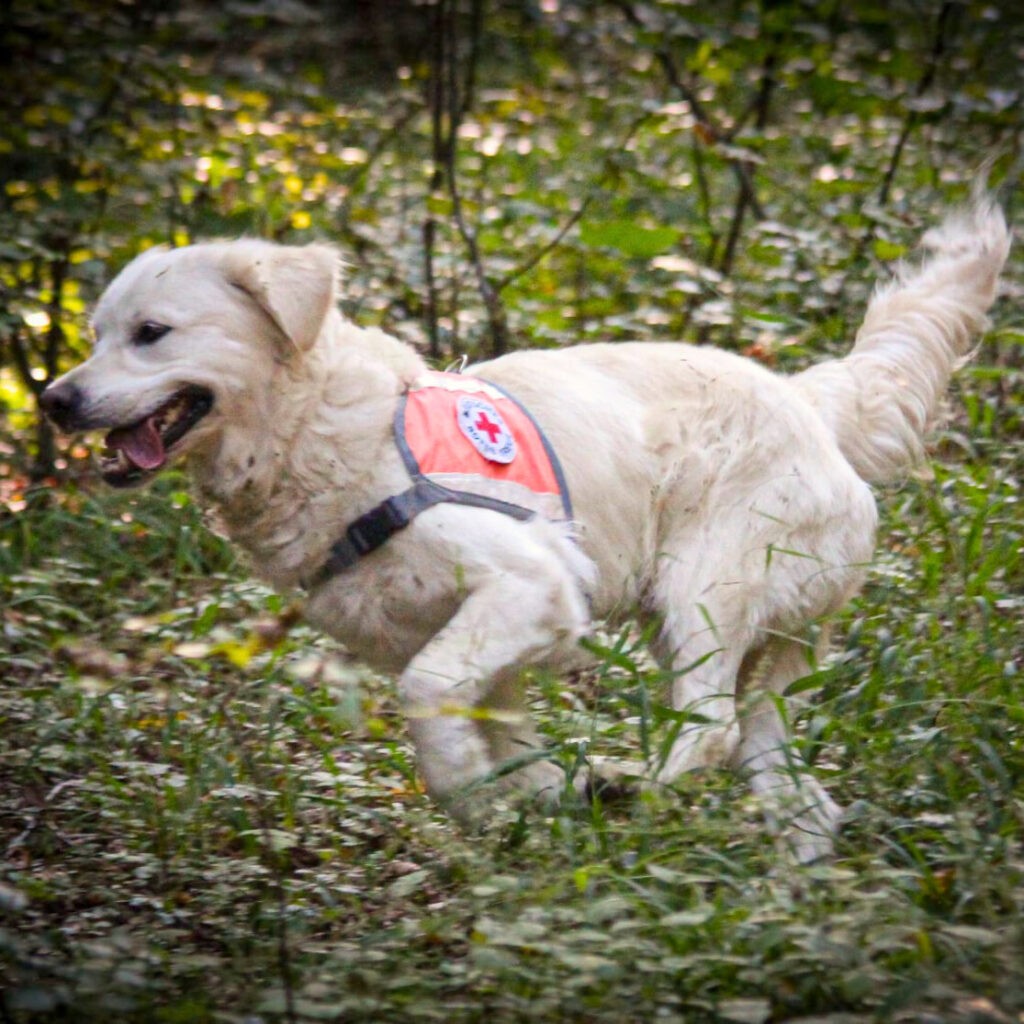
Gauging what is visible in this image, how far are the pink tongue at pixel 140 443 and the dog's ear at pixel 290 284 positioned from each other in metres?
0.44

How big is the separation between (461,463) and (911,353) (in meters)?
1.54

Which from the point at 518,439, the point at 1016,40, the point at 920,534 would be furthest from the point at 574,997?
the point at 1016,40

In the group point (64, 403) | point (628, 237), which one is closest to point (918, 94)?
point (628, 237)

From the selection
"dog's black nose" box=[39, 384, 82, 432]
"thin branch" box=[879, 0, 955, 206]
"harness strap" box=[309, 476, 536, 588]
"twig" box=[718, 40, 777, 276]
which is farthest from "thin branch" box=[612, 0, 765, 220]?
"dog's black nose" box=[39, 384, 82, 432]

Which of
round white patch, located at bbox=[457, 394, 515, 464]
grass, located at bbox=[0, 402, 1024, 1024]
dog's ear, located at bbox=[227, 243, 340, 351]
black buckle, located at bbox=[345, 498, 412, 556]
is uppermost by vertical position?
dog's ear, located at bbox=[227, 243, 340, 351]

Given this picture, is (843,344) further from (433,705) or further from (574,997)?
(574,997)

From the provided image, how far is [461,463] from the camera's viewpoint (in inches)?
146

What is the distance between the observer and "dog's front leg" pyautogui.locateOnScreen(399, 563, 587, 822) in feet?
11.0

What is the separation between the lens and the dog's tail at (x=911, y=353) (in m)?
4.29

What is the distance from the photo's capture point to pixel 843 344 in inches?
248

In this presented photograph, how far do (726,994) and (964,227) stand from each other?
2.76 m

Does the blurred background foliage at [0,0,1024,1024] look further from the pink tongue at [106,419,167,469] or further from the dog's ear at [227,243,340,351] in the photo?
the dog's ear at [227,243,340,351]

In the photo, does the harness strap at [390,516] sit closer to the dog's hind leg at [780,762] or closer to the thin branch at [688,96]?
the dog's hind leg at [780,762]

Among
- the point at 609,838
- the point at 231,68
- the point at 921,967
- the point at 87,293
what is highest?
the point at 231,68
